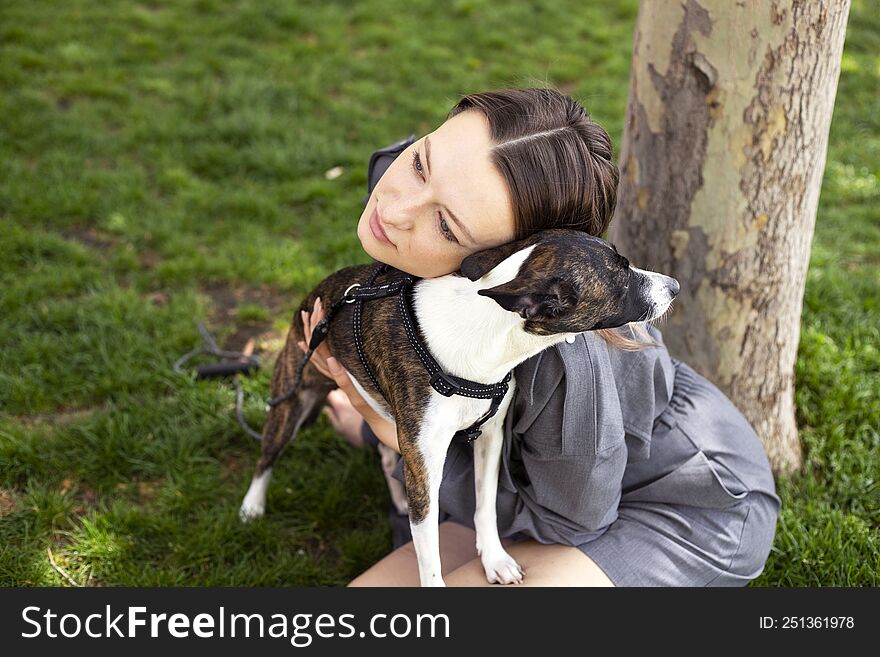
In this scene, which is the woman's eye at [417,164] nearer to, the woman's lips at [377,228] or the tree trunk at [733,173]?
the woman's lips at [377,228]

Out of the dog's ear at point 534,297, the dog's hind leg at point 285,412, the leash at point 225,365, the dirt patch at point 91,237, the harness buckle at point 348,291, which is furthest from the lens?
the dirt patch at point 91,237

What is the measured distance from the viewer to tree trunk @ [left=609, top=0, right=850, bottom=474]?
2.91 m

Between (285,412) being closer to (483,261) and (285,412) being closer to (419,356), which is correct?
(419,356)

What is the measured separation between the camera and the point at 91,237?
4.92 meters

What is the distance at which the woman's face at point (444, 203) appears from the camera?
2203mm

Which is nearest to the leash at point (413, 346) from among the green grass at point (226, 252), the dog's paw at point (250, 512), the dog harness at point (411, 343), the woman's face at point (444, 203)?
the dog harness at point (411, 343)

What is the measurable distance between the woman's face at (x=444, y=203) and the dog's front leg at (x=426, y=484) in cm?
48

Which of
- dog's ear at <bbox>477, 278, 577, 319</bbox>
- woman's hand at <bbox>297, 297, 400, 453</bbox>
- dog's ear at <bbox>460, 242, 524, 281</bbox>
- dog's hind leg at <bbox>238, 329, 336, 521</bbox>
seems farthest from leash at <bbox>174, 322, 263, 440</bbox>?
dog's ear at <bbox>477, 278, 577, 319</bbox>

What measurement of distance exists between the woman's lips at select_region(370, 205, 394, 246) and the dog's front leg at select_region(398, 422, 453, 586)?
54 cm

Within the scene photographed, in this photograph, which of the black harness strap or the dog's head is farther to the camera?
the black harness strap

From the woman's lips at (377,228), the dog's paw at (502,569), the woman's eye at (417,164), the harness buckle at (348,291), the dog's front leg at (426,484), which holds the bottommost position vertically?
the dog's paw at (502,569)

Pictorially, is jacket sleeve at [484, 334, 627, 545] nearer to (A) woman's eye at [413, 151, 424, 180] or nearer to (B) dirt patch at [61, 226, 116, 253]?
(A) woman's eye at [413, 151, 424, 180]

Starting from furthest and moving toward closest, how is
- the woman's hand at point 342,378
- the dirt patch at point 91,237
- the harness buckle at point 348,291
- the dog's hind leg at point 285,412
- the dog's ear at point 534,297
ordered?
the dirt patch at point 91,237
the dog's hind leg at point 285,412
the woman's hand at point 342,378
the harness buckle at point 348,291
the dog's ear at point 534,297

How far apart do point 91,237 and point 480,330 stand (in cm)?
348
